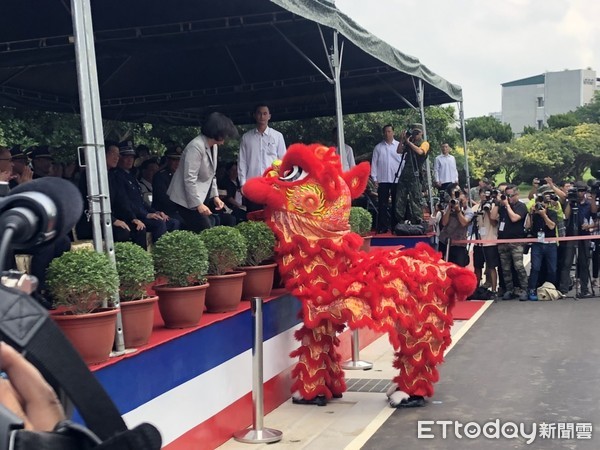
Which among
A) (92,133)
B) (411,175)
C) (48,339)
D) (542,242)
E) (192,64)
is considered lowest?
(542,242)

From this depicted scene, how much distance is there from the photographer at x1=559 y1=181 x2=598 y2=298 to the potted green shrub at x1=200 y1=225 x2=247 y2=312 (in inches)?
328

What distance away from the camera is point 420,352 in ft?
21.3

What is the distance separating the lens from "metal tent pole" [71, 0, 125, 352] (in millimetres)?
4445

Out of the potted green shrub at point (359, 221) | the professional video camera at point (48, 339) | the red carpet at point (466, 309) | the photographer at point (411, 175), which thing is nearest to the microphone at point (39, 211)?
the professional video camera at point (48, 339)

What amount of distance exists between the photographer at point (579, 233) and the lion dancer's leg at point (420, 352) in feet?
23.1

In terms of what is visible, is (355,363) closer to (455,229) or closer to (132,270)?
(132,270)

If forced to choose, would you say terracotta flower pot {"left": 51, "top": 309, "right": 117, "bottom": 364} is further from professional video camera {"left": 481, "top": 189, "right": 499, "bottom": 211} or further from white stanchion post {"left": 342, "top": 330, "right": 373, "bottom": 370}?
professional video camera {"left": 481, "top": 189, "right": 499, "bottom": 211}

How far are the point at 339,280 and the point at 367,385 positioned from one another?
161cm

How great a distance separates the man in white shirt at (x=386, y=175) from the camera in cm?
1286

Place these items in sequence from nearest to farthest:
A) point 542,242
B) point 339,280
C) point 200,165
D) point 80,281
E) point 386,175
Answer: point 80,281 → point 339,280 → point 200,165 → point 542,242 → point 386,175

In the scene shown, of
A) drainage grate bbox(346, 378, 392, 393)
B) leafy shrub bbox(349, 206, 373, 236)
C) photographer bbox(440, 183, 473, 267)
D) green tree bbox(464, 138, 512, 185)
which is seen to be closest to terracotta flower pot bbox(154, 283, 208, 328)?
drainage grate bbox(346, 378, 392, 393)

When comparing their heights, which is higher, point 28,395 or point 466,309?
point 28,395

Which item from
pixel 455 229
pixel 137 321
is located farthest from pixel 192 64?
pixel 137 321
